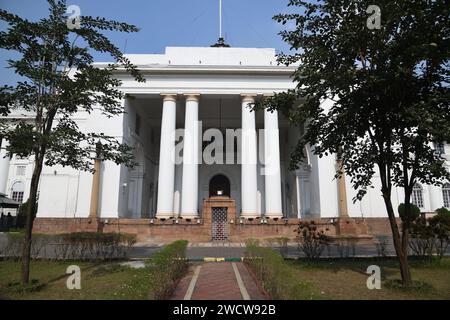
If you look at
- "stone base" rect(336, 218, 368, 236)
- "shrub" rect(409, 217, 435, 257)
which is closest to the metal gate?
"stone base" rect(336, 218, 368, 236)

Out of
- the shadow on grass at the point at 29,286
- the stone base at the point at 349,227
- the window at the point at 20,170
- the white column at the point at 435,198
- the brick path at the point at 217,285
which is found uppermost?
the window at the point at 20,170

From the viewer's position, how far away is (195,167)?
25500 millimetres

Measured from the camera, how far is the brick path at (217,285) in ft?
23.3

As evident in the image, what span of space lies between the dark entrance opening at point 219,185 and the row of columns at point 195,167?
10.5 m

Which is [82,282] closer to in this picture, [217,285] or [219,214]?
[217,285]

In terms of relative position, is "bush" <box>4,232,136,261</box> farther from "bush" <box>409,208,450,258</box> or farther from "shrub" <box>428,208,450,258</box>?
"shrub" <box>428,208,450,258</box>

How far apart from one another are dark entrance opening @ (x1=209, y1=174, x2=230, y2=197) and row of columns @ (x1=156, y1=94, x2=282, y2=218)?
10453 mm

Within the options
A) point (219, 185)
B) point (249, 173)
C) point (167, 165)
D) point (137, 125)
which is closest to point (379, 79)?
point (249, 173)

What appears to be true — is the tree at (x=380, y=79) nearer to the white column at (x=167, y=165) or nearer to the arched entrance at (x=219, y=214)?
the arched entrance at (x=219, y=214)

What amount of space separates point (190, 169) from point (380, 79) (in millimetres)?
19371

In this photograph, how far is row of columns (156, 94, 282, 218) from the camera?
978 inches

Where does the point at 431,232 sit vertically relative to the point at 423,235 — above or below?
above

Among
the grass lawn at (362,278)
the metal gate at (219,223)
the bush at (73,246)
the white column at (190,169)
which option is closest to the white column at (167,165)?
the white column at (190,169)
